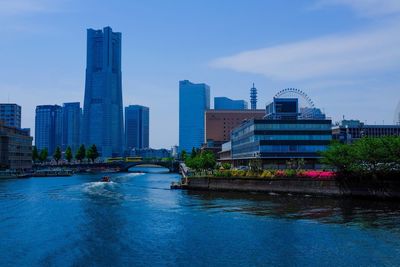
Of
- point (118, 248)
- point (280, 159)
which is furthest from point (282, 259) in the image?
point (280, 159)

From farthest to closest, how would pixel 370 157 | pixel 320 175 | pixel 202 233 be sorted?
pixel 320 175 < pixel 370 157 < pixel 202 233

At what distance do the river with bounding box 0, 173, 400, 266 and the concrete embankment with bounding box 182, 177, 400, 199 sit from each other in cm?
406

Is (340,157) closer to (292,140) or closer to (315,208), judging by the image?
(315,208)

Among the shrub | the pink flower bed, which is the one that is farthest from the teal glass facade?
the pink flower bed

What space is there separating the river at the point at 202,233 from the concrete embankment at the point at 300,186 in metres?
4.06

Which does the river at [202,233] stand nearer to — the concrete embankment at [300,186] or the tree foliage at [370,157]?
the concrete embankment at [300,186]

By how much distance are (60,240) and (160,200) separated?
46.0 meters

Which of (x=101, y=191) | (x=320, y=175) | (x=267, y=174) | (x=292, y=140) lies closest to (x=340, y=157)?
(x=320, y=175)

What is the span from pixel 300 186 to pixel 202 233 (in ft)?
172

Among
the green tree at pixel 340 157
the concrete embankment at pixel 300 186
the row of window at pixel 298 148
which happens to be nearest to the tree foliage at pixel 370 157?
the green tree at pixel 340 157

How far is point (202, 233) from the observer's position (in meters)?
58.1

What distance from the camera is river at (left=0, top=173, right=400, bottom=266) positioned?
45.3 m

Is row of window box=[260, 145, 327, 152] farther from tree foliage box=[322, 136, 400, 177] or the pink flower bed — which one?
tree foliage box=[322, 136, 400, 177]

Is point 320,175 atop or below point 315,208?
atop
